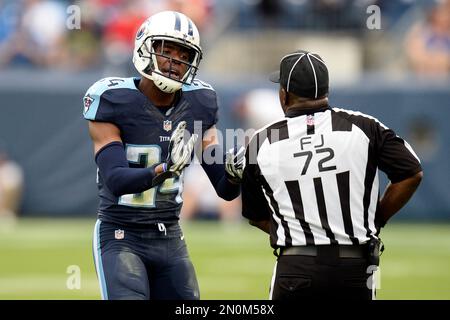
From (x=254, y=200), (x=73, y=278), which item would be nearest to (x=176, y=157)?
(x=254, y=200)

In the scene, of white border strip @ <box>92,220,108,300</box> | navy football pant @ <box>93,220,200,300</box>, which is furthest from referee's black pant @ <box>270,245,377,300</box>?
white border strip @ <box>92,220,108,300</box>

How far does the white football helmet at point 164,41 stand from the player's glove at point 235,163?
18.9 inches

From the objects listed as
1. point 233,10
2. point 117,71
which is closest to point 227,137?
point 117,71

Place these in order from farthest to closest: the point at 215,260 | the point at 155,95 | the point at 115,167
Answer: the point at 215,260 < the point at 155,95 < the point at 115,167

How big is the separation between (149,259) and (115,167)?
542mm

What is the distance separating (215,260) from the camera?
36.3ft

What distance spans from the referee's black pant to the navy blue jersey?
896mm

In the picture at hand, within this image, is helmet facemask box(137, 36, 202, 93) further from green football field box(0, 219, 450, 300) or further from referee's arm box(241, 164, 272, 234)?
green football field box(0, 219, 450, 300)

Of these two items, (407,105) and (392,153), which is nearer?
(392,153)

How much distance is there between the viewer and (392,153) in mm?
4738

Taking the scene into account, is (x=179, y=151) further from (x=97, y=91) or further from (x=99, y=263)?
(x=99, y=263)

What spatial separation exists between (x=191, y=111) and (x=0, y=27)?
10.3m

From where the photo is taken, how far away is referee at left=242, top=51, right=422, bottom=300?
15.4 ft
